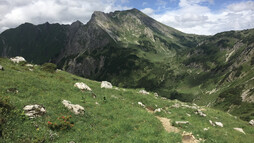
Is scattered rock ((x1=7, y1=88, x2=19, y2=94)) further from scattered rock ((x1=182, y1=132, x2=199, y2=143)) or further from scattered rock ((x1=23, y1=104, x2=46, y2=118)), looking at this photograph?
scattered rock ((x1=182, y1=132, x2=199, y2=143))

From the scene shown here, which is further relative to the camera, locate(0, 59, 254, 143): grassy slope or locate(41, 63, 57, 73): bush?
locate(41, 63, 57, 73): bush

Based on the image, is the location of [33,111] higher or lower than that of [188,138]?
higher

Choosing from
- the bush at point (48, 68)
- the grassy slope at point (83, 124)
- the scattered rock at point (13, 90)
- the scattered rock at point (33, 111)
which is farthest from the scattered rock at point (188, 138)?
the bush at point (48, 68)

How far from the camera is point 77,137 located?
46.2 feet

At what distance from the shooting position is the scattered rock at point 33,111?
48.9 feet

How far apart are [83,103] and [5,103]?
31.7 ft

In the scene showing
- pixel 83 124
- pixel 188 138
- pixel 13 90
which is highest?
pixel 13 90

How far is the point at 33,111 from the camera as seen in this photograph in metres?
15.3

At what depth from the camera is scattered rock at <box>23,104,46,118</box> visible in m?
14.9

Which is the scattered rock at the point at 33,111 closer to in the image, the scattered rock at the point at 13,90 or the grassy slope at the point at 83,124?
the grassy slope at the point at 83,124

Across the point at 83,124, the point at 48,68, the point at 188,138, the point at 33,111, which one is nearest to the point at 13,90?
the point at 33,111

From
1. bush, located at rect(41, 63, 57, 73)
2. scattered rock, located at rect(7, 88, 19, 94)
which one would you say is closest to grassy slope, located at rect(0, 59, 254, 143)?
scattered rock, located at rect(7, 88, 19, 94)

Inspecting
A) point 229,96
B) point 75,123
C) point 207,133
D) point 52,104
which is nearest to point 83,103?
point 52,104

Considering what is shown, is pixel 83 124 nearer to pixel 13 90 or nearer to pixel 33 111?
pixel 33 111
